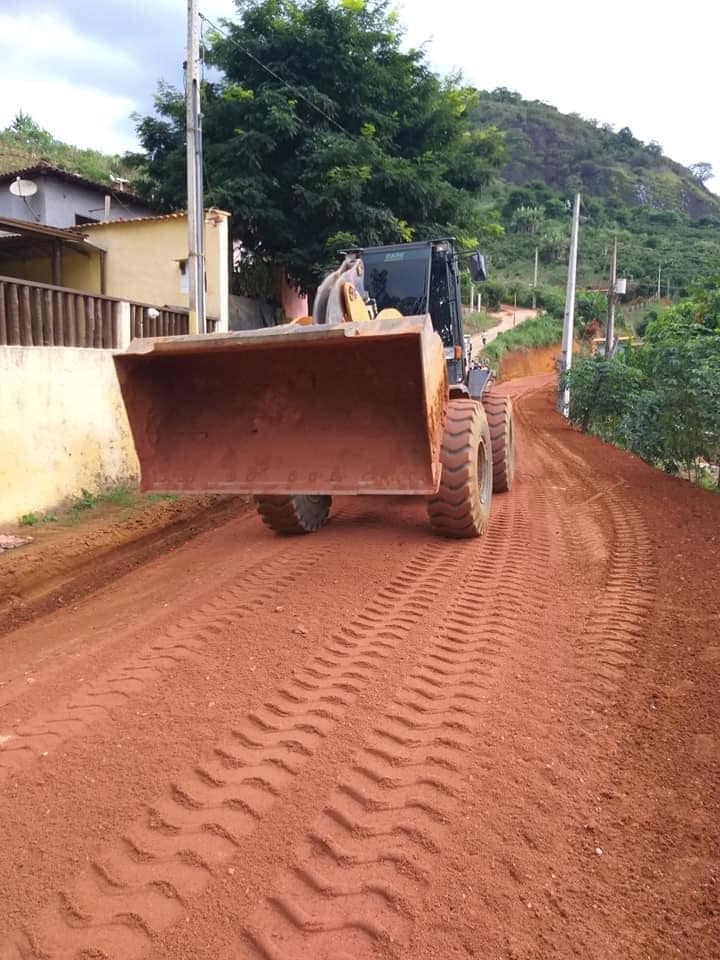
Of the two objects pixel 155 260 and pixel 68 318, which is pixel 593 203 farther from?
pixel 68 318

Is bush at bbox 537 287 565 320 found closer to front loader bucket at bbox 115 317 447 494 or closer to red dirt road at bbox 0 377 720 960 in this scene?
front loader bucket at bbox 115 317 447 494

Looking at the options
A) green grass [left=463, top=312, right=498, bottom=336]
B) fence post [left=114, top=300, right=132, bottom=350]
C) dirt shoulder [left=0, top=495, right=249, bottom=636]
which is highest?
green grass [left=463, top=312, right=498, bottom=336]

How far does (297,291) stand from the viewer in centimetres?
1838

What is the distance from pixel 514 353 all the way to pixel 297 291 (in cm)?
2171

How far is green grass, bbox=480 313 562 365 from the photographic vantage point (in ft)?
113

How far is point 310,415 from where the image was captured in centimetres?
529

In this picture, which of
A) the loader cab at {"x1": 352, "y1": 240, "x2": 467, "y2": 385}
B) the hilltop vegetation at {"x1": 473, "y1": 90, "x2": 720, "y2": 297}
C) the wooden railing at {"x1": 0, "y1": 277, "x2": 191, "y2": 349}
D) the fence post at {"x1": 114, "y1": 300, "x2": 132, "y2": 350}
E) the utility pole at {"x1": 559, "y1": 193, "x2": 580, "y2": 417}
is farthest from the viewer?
the hilltop vegetation at {"x1": 473, "y1": 90, "x2": 720, "y2": 297}

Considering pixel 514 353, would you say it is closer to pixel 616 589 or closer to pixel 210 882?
pixel 616 589

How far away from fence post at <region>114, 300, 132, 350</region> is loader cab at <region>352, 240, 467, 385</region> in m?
3.89

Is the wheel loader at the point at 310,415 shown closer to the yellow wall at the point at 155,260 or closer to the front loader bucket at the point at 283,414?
the front loader bucket at the point at 283,414

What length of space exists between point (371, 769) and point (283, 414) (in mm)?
3208

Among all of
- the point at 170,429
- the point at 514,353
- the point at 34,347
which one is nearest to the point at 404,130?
the point at 34,347

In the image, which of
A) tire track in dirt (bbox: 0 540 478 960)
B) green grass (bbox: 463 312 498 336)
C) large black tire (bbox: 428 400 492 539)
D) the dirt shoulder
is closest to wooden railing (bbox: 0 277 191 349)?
the dirt shoulder

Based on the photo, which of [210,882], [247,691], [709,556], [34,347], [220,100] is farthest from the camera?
[220,100]
